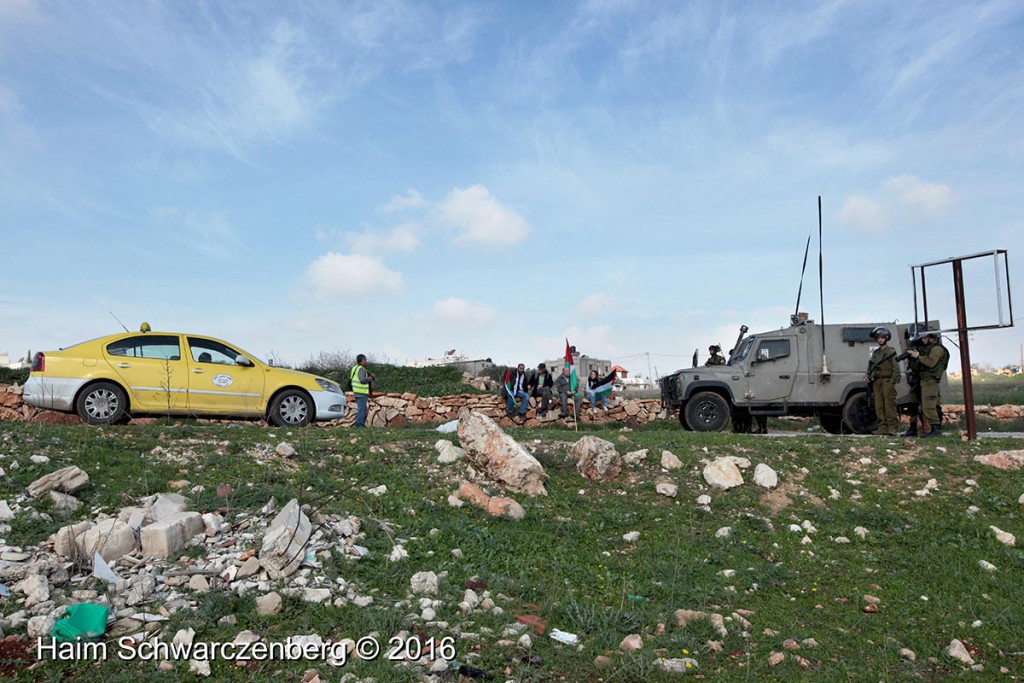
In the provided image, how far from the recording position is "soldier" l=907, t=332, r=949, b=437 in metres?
11.3

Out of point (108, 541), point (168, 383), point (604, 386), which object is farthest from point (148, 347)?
point (604, 386)

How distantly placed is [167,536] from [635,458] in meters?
4.88

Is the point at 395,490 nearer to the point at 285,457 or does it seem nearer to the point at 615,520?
the point at 285,457

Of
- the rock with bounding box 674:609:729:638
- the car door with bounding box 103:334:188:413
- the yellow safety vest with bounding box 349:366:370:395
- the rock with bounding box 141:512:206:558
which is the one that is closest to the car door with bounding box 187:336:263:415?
the car door with bounding box 103:334:188:413

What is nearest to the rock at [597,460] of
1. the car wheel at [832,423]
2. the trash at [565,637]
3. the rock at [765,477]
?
the rock at [765,477]

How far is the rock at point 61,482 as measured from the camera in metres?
5.91

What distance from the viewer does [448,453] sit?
301 inches

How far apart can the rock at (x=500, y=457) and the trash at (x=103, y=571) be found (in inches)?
136

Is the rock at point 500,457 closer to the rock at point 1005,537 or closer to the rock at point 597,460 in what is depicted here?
the rock at point 597,460

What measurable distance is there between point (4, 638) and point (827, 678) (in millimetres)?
4822

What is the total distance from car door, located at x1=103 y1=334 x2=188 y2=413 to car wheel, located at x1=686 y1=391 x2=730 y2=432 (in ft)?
29.1

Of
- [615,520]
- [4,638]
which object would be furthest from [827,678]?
[4,638]

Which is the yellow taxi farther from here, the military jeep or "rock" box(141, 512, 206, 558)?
the military jeep

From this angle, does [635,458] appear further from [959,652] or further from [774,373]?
[774,373]
